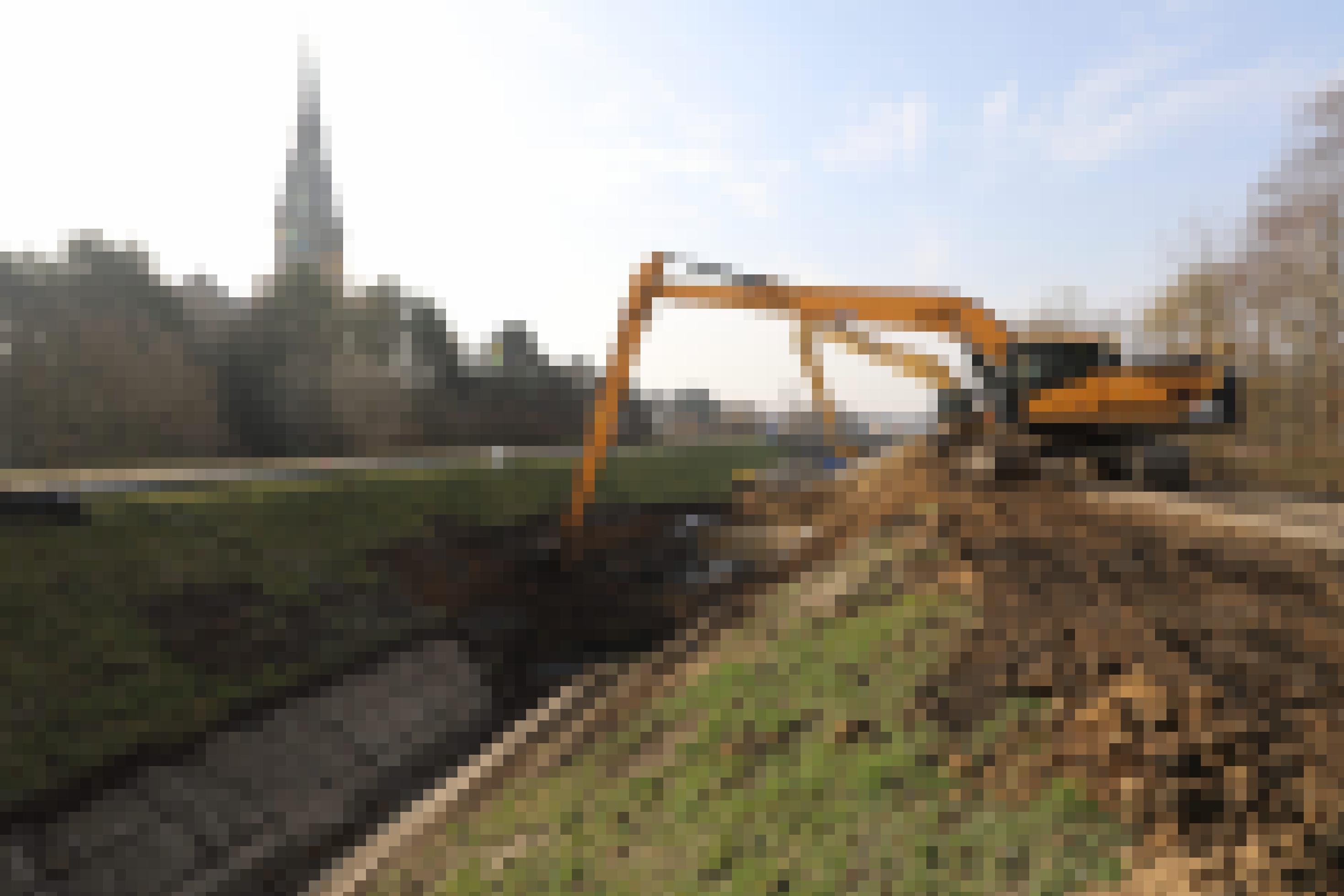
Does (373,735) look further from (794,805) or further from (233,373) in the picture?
(233,373)

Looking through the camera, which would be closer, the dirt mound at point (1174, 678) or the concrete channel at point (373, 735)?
the dirt mound at point (1174, 678)

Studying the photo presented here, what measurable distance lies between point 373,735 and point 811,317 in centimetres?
1200

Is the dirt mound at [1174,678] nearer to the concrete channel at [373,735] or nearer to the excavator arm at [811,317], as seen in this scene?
the excavator arm at [811,317]

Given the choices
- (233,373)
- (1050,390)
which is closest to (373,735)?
(1050,390)

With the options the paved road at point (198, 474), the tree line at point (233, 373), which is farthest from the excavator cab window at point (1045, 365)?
the tree line at point (233, 373)

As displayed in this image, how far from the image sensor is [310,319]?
1711 inches

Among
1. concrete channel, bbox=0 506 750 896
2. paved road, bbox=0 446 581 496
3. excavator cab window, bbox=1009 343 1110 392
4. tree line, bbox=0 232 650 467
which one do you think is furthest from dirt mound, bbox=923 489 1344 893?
tree line, bbox=0 232 650 467

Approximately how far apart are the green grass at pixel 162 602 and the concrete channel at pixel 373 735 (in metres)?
0.67

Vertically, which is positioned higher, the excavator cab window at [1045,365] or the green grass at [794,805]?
the excavator cab window at [1045,365]

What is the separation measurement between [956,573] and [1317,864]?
469 centimetres

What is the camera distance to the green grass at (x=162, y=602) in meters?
11.4

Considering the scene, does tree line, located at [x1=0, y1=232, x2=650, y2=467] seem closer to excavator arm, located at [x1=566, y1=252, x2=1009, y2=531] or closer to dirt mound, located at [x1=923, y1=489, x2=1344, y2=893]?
excavator arm, located at [x1=566, y1=252, x2=1009, y2=531]

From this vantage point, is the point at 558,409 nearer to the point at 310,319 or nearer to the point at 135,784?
the point at 310,319

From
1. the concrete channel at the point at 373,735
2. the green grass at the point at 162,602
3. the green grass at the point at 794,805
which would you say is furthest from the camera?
the green grass at the point at 162,602
